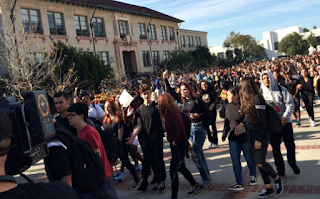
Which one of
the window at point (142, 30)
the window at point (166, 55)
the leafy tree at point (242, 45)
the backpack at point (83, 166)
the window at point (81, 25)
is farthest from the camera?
the leafy tree at point (242, 45)

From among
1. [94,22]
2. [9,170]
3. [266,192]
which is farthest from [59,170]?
[94,22]

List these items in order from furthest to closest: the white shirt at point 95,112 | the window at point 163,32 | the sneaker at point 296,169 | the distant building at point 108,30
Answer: the window at point 163,32, the distant building at point 108,30, the white shirt at point 95,112, the sneaker at point 296,169

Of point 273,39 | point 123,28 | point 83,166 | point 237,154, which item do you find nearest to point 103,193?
point 83,166

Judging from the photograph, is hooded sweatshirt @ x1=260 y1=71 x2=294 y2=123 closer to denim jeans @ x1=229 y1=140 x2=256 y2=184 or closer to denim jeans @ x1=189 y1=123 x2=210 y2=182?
denim jeans @ x1=229 y1=140 x2=256 y2=184

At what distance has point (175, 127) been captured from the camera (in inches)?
198

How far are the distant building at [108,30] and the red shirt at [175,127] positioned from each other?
57.0 ft

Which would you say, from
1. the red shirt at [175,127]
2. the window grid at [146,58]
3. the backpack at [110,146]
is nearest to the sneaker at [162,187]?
the red shirt at [175,127]

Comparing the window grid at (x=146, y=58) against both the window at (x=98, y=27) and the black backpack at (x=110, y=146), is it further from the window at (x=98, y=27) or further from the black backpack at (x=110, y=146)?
the black backpack at (x=110, y=146)

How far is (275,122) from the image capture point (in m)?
4.48

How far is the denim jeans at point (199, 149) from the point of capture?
17.6 feet

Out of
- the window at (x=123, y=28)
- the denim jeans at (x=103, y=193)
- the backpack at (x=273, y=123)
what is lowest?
the denim jeans at (x=103, y=193)

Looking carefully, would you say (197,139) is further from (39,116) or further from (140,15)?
(140,15)

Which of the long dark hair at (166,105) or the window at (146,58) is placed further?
the window at (146,58)

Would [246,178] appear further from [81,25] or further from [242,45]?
[242,45]
